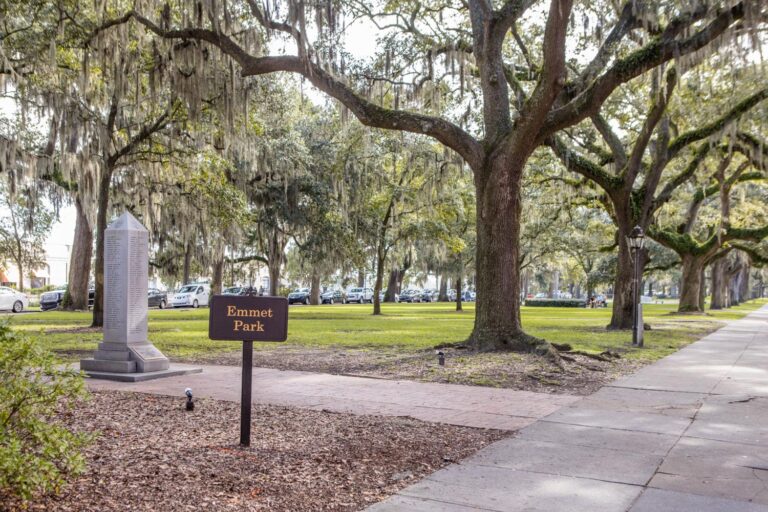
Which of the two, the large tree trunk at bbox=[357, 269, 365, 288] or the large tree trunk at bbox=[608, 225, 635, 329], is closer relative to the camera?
the large tree trunk at bbox=[608, 225, 635, 329]

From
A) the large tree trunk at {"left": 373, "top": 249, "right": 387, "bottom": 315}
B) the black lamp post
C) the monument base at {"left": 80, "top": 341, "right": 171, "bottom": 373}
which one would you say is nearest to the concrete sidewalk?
the monument base at {"left": 80, "top": 341, "right": 171, "bottom": 373}

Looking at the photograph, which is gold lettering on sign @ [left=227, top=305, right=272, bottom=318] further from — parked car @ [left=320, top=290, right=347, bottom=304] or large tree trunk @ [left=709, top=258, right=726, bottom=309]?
parked car @ [left=320, top=290, right=347, bottom=304]

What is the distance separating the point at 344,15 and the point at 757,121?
12.7 meters

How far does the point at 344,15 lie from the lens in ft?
48.9

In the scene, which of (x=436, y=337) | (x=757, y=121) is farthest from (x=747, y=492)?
(x=757, y=121)

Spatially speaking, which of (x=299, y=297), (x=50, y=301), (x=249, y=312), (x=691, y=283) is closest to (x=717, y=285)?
(x=691, y=283)

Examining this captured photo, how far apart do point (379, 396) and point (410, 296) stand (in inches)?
2431

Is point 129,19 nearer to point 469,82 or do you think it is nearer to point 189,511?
point 469,82

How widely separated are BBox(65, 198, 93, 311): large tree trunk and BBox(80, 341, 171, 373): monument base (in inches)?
803

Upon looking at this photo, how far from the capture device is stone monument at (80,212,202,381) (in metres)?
9.88

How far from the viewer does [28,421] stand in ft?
12.2

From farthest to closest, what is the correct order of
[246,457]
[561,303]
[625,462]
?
[561,303]
[625,462]
[246,457]

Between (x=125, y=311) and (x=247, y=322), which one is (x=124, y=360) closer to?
(x=125, y=311)

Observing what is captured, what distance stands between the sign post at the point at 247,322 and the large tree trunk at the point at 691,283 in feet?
104
